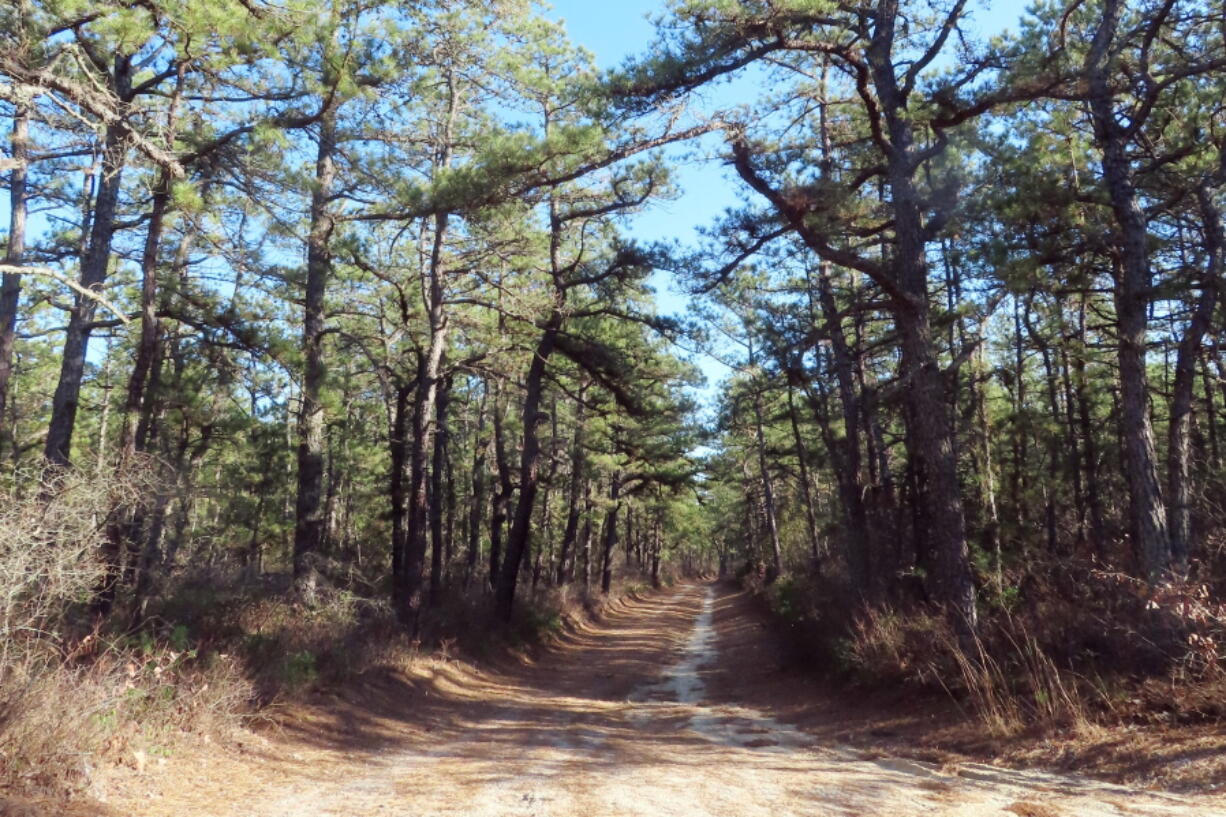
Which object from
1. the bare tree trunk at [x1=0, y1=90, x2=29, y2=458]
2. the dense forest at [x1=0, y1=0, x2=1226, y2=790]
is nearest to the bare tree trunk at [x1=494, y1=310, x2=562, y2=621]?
the dense forest at [x1=0, y1=0, x2=1226, y2=790]

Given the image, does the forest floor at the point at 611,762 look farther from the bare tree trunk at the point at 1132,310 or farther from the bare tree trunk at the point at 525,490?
the bare tree trunk at the point at 525,490

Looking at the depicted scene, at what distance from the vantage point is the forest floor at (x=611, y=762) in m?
5.62

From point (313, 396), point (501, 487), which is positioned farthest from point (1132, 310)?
point (501, 487)

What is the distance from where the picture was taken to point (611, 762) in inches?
296

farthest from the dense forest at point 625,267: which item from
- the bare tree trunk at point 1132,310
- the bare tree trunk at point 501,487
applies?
the bare tree trunk at point 501,487

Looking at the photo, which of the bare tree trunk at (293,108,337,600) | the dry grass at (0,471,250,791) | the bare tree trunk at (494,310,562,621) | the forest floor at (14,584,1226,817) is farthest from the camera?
the bare tree trunk at (494,310,562,621)

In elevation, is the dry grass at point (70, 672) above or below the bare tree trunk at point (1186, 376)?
below

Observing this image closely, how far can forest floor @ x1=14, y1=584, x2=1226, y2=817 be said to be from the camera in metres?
5.62

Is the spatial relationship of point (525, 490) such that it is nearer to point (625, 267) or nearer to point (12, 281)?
point (625, 267)

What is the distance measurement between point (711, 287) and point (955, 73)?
163 inches

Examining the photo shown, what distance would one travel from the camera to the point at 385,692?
11.7 m

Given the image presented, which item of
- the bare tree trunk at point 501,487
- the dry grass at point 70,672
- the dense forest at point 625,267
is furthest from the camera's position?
the bare tree trunk at point 501,487

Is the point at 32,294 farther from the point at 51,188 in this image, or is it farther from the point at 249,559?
the point at 249,559

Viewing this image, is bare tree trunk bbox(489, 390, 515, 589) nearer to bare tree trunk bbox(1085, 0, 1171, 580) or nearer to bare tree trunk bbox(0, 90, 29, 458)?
bare tree trunk bbox(0, 90, 29, 458)
